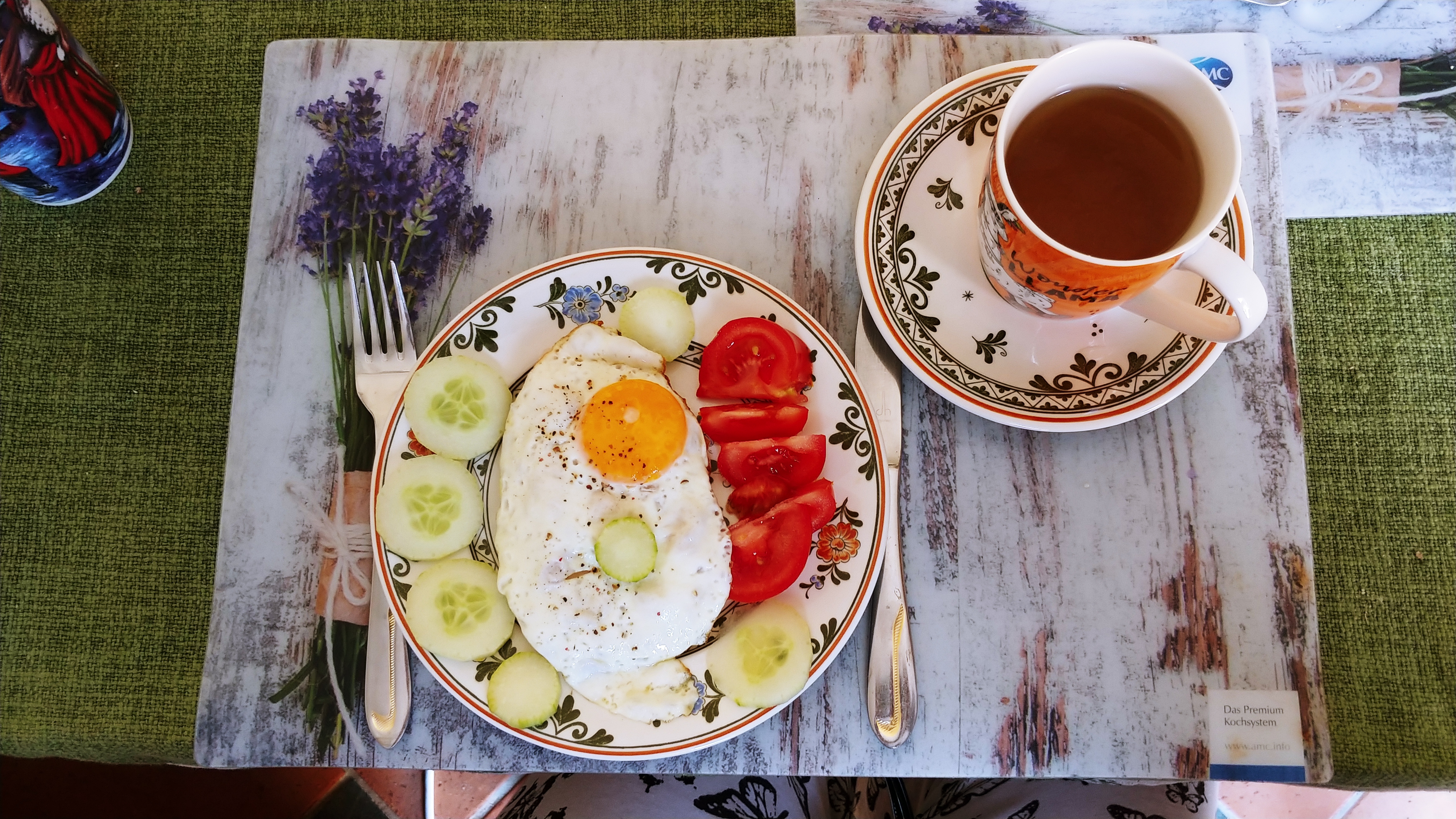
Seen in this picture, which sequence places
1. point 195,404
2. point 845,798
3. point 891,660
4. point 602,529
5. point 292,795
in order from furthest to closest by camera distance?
point 292,795 → point 845,798 → point 195,404 → point 891,660 → point 602,529

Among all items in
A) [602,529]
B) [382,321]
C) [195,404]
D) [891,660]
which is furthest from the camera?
[195,404]

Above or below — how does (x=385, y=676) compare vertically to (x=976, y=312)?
below

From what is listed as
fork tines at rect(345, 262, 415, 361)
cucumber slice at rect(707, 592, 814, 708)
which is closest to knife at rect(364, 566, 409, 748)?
fork tines at rect(345, 262, 415, 361)

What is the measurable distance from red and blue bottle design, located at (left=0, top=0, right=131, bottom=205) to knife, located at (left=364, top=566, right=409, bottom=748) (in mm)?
956

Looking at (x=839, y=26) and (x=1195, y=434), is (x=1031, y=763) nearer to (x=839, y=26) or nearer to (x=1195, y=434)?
(x=1195, y=434)

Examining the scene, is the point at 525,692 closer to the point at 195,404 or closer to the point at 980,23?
the point at 195,404

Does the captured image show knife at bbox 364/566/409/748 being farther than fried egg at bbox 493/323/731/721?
Yes

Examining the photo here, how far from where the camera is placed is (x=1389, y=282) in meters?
1.68

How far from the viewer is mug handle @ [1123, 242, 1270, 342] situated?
1044mm

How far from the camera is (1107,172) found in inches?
46.8

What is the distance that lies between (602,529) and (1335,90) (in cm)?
172

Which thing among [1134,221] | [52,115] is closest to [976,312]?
[1134,221]

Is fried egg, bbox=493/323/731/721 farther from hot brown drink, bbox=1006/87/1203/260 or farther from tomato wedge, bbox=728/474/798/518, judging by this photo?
hot brown drink, bbox=1006/87/1203/260

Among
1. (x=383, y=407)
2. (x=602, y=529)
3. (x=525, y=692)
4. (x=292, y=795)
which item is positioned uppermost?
(x=383, y=407)
